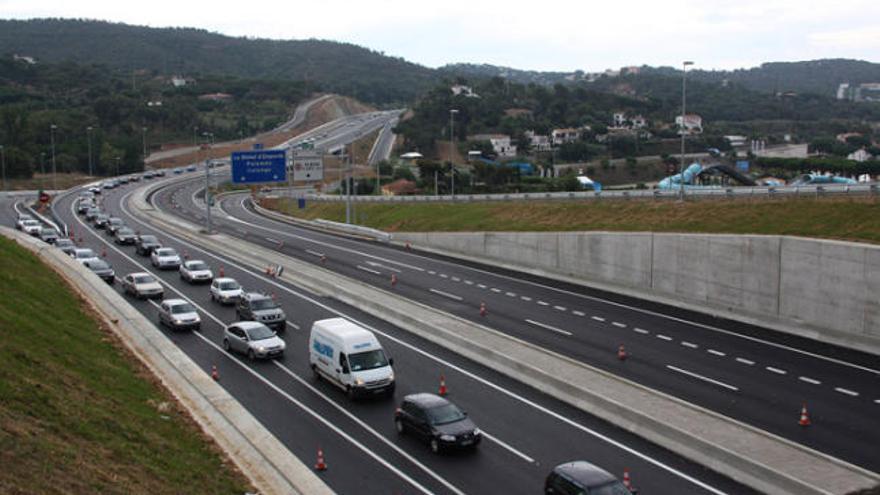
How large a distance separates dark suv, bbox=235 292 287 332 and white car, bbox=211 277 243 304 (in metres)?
4.25

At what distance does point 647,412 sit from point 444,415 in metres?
5.87

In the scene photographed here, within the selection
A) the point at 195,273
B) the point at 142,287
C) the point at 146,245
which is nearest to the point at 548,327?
the point at 142,287

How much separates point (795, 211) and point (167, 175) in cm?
11228

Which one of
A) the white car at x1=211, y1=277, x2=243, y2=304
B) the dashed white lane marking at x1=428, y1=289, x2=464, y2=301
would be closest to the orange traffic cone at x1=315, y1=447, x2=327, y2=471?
the white car at x1=211, y1=277, x2=243, y2=304

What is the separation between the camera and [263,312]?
110 ft

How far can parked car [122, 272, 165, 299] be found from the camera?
39250 millimetres

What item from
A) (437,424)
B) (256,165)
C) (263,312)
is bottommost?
(437,424)

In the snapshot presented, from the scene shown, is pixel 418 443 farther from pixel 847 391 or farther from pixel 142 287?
pixel 142 287

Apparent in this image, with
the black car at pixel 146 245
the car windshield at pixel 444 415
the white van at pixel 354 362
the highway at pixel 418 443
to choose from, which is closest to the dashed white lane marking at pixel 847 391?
the highway at pixel 418 443

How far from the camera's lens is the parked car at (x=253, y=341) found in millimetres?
29016

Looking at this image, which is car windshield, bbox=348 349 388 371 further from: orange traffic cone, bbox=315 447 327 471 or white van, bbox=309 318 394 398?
orange traffic cone, bbox=315 447 327 471

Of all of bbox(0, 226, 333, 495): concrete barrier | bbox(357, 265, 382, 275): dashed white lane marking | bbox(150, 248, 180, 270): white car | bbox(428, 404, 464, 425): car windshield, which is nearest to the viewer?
bbox(0, 226, 333, 495): concrete barrier

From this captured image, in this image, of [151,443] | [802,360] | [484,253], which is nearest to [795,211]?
[802,360]

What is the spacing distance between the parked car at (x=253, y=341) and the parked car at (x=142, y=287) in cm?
1064
